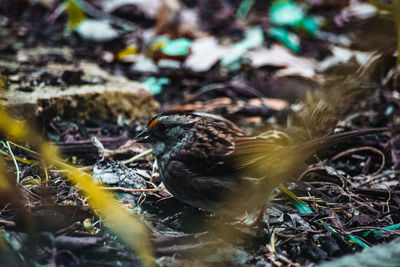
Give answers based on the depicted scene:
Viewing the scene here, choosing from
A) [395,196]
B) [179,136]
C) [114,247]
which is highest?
[179,136]

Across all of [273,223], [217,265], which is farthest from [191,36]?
[217,265]

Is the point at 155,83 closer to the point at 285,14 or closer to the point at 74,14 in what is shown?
the point at 74,14

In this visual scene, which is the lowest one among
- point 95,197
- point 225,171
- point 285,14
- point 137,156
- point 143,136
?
point 137,156

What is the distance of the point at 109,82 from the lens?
4.93 m

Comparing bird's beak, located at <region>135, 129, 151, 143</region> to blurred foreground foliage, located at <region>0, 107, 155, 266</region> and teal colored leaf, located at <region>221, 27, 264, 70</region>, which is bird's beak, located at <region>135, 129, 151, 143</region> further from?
teal colored leaf, located at <region>221, 27, 264, 70</region>

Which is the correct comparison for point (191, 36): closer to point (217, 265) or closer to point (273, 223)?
point (273, 223)

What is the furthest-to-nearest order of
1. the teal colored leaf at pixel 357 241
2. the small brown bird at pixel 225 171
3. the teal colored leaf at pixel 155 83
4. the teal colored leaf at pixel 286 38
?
the teal colored leaf at pixel 286 38
the teal colored leaf at pixel 155 83
the small brown bird at pixel 225 171
the teal colored leaf at pixel 357 241

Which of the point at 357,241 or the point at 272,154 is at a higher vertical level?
the point at 272,154

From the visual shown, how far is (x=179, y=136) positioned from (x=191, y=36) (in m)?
3.27

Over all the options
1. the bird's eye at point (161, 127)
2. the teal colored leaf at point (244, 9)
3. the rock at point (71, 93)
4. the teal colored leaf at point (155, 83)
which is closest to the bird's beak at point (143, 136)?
the bird's eye at point (161, 127)

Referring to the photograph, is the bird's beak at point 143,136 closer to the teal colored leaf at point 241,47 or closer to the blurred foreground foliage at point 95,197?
the blurred foreground foliage at point 95,197

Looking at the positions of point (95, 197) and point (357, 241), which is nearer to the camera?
point (95, 197)

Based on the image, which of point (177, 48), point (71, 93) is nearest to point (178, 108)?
point (177, 48)

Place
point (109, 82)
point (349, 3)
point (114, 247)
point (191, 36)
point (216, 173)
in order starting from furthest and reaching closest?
point (349, 3) → point (191, 36) → point (109, 82) → point (216, 173) → point (114, 247)
